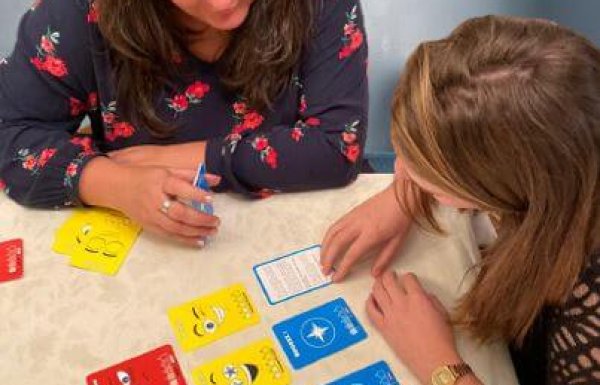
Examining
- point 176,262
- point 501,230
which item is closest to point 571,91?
point 501,230

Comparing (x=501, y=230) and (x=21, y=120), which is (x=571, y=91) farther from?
(x=21, y=120)

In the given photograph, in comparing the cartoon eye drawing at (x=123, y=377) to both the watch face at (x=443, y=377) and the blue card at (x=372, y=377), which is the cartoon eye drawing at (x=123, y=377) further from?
the watch face at (x=443, y=377)

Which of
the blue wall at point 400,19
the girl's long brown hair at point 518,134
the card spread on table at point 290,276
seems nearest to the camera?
the girl's long brown hair at point 518,134

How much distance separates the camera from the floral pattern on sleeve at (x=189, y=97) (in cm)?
100

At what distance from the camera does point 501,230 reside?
737 millimetres

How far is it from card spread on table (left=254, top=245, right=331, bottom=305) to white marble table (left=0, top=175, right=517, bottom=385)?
0.04 feet

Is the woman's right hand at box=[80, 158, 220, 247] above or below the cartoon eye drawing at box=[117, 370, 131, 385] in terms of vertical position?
above

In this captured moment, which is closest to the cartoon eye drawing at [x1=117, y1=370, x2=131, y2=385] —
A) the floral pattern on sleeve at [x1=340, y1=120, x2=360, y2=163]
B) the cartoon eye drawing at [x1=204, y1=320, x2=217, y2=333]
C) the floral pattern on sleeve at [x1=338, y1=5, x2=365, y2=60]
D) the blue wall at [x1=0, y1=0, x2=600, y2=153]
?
the cartoon eye drawing at [x1=204, y1=320, x2=217, y2=333]

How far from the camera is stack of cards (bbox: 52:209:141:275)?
84 centimetres

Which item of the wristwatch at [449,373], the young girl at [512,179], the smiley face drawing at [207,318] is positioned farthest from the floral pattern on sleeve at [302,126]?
the wristwatch at [449,373]

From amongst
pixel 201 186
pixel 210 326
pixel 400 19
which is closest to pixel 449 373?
pixel 210 326

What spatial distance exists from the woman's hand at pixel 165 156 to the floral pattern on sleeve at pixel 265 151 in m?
0.08

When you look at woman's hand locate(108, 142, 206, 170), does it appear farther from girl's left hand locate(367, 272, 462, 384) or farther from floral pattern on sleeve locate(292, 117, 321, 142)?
girl's left hand locate(367, 272, 462, 384)

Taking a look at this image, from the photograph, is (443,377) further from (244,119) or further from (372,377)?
(244,119)
